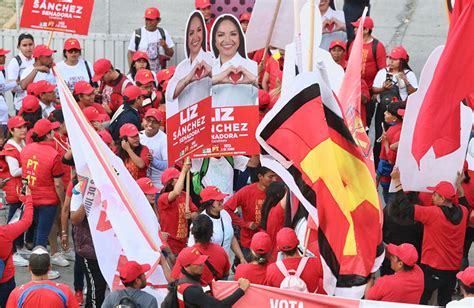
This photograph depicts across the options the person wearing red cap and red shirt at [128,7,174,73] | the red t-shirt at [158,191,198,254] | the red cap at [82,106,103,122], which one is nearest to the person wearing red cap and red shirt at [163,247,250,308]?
the red t-shirt at [158,191,198,254]

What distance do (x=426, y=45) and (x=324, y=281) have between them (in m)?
10.6

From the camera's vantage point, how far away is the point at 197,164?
14.4m

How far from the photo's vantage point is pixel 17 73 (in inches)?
689

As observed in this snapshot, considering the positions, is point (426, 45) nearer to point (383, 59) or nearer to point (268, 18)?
point (383, 59)

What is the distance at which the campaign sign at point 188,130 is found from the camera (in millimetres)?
12438

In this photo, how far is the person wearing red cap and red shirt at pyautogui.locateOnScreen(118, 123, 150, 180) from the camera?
1417cm

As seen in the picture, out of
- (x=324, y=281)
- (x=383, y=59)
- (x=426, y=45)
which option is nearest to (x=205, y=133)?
(x=324, y=281)

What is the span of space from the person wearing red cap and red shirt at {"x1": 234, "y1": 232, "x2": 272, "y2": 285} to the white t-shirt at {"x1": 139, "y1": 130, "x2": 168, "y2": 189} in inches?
140

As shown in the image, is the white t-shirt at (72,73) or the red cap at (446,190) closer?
the red cap at (446,190)

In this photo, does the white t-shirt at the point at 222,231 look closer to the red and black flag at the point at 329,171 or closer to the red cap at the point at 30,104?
the red and black flag at the point at 329,171

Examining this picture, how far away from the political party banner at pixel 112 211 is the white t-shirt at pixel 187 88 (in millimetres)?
841

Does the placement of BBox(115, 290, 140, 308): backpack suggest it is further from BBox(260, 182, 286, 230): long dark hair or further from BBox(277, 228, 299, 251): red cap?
BBox(260, 182, 286, 230): long dark hair

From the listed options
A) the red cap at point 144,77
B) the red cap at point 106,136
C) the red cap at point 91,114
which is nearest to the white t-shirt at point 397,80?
the red cap at point 144,77

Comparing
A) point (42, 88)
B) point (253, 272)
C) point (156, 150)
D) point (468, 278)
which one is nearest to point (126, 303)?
point (253, 272)
